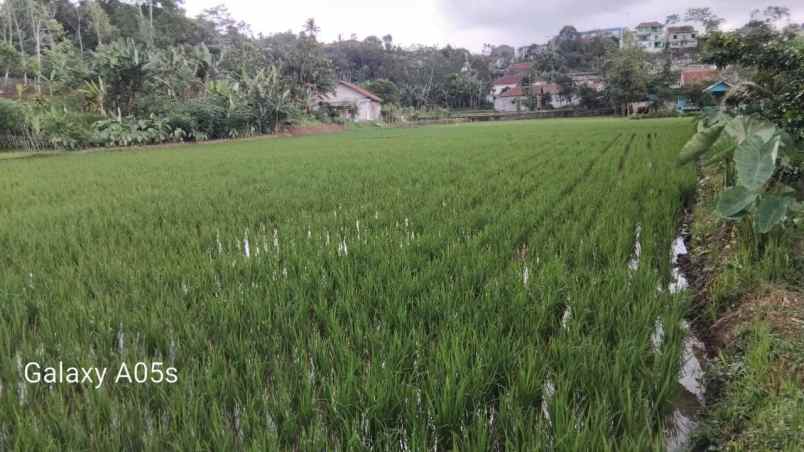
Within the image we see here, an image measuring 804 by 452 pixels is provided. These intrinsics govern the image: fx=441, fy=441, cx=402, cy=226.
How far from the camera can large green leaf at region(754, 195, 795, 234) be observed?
1.94m

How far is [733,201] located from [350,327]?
1.91 metres

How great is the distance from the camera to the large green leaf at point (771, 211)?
76.4 inches

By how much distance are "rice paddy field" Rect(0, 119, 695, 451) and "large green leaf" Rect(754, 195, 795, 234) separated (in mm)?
474

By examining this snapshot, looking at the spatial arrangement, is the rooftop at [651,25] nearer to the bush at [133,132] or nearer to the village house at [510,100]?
the village house at [510,100]

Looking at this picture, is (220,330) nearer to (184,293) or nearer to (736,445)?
(184,293)

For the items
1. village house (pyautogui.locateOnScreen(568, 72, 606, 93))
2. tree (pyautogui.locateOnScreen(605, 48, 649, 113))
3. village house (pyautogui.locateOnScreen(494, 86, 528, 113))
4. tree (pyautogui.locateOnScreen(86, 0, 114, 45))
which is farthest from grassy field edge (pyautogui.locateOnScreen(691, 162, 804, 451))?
village house (pyautogui.locateOnScreen(494, 86, 528, 113))

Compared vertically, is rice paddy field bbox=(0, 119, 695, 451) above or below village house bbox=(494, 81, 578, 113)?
below

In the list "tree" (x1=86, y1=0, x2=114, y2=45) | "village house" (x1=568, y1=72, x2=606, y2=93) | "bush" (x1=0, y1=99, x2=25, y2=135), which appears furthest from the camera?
"village house" (x1=568, y1=72, x2=606, y2=93)

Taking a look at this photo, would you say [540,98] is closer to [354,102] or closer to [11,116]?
[354,102]

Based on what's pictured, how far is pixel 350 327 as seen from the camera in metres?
1.63

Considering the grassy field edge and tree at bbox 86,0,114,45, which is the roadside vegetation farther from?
tree at bbox 86,0,114,45

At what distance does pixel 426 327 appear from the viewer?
1.69 m

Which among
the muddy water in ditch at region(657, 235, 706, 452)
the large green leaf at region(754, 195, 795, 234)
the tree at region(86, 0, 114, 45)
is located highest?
the tree at region(86, 0, 114, 45)

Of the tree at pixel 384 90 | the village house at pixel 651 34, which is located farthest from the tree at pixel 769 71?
the village house at pixel 651 34
